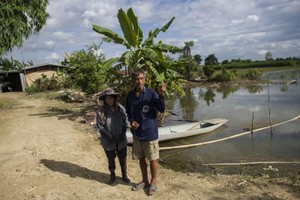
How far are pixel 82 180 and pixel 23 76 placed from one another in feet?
80.9

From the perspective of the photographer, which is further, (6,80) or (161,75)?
(6,80)

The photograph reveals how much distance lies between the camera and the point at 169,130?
11531mm

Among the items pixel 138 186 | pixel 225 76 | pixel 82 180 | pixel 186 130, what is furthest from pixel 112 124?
pixel 225 76

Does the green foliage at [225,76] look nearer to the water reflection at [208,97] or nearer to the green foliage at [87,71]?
the water reflection at [208,97]

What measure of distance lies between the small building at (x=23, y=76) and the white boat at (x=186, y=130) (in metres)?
20.3

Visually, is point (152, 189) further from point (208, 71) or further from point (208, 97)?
point (208, 71)

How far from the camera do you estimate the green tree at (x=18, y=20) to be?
42.8 ft

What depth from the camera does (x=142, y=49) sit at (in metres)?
10.6

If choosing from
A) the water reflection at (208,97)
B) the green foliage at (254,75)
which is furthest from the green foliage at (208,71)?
the water reflection at (208,97)

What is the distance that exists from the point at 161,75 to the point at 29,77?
68.9ft

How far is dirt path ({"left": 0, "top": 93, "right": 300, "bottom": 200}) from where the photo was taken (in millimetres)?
4707

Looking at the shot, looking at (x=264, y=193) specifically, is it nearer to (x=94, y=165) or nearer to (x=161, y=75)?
(x=94, y=165)

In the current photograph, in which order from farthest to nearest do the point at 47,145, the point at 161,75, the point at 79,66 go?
the point at 79,66 → the point at 161,75 → the point at 47,145

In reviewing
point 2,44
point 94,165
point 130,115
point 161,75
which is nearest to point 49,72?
point 2,44
